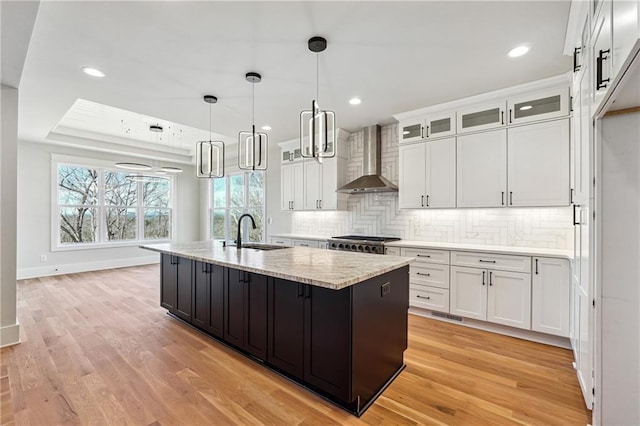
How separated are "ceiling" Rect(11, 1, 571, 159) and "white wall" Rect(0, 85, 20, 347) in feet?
1.49

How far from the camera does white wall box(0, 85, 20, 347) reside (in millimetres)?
2838

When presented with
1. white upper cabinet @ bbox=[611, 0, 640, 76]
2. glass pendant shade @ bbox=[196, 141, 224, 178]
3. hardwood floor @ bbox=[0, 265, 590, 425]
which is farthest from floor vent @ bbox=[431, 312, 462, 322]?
glass pendant shade @ bbox=[196, 141, 224, 178]

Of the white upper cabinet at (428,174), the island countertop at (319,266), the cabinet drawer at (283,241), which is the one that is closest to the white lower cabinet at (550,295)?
A: the white upper cabinet at (428,174)

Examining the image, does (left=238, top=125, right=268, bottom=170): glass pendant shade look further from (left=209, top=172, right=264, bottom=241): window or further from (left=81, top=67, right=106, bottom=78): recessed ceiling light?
(left=209, top=172, right=264, bottom=241): window

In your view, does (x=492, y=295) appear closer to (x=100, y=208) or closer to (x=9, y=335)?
(x=9, y=335)

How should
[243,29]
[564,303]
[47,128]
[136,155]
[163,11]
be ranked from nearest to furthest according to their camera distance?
1. [163,11]
2. [243,29]
3. [564,303]
4. [47,128]
5. [136,155]

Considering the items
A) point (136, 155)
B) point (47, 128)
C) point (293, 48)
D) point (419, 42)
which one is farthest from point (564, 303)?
point (136, 155)

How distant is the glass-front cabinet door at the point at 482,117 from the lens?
336cm

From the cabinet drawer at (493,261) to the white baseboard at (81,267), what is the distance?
712 centimetres

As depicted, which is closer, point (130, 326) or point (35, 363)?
point (35, 363)

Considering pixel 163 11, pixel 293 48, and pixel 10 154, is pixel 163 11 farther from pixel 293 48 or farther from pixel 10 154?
pixel 10 154

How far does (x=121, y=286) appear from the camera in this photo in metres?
5.09

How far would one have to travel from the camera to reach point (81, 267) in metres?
6.23

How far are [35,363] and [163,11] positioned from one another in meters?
3.08
